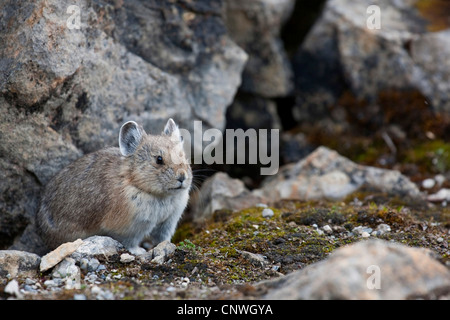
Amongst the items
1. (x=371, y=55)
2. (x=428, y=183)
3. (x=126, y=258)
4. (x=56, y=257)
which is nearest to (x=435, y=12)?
(x=371, y=55)

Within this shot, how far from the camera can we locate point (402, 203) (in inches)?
408

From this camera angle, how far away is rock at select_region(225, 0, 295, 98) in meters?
13.2

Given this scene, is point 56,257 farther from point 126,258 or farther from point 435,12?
point 435,12

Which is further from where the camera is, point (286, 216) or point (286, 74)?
point (286, 74)

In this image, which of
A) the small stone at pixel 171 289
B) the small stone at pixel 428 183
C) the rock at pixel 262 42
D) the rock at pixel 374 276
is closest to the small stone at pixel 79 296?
the small stone at pixel 171 289

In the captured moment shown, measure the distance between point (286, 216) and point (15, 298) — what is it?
4791mm

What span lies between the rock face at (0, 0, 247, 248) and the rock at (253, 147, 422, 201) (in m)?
1.93

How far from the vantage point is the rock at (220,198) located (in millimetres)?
10664

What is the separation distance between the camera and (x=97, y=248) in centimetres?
775

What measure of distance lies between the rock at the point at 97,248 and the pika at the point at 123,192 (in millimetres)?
431

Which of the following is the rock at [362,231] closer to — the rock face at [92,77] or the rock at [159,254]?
the rock at [159,254]

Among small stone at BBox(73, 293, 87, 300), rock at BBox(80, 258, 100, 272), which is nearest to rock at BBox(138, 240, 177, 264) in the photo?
rock at BBox(80, 258, 100, 272)
